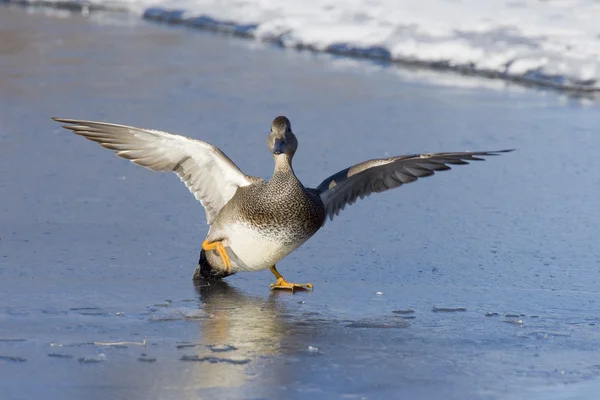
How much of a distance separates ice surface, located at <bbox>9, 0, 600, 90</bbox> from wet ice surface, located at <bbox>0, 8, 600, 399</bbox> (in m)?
1.02

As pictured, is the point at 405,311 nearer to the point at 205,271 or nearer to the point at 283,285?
the point at 283,285

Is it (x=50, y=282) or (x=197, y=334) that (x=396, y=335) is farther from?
(x=50, y=282)

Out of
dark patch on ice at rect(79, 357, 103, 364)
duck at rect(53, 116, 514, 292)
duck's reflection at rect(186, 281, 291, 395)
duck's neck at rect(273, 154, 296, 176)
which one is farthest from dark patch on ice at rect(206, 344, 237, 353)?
duck's neck at rect(273, 154, 296, 176)

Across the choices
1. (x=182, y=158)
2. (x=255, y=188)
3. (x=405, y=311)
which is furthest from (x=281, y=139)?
(x=405, y=311)

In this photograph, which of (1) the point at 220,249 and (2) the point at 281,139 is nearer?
(1) the point at 220,249

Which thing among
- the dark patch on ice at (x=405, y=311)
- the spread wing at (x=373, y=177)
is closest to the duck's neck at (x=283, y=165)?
the spread wing at (x=373, y=177)

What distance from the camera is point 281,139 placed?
16.9 feet

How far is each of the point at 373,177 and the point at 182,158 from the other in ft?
3.05

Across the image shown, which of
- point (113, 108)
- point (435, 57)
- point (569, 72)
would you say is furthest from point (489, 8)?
point (113, 108)

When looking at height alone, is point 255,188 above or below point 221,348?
above

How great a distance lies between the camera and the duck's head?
16.8ft

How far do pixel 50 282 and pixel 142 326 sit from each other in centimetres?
72

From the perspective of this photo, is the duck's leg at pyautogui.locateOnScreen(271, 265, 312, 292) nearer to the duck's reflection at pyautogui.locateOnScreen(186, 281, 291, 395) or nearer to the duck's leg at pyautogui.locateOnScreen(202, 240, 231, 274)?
the duck's reflection at pyautogui.locateOnScreen(186, 281, 291, 395)

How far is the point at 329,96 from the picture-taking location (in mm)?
9195
